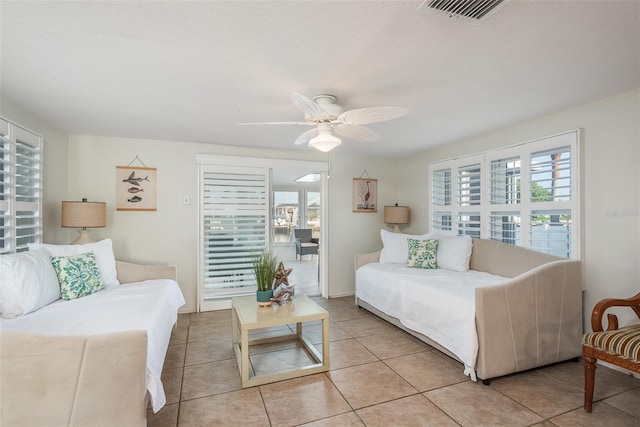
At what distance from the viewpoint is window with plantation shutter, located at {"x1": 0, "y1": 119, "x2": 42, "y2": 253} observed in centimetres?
242

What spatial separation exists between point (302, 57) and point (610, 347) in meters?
2.53

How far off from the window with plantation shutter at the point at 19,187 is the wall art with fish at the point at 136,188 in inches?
33.3

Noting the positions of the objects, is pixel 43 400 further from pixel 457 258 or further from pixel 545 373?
pixel 457 258

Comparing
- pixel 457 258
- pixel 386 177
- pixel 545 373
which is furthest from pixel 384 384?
pixel 386 177

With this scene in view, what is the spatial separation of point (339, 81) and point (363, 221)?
305cm

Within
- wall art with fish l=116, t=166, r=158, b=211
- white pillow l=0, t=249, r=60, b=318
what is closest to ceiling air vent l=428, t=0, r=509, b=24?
white pillow l=0, t=249, r=60, b=318

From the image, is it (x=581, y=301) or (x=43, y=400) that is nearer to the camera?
(x=43, y=400)

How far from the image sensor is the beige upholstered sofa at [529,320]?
7.39 ft

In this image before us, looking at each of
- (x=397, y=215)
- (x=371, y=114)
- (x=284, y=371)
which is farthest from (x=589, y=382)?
(x=397, y=215)

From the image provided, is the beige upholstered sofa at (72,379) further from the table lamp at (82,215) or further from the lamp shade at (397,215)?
the lamp shade at (397,215)

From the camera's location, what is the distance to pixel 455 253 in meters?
3.56

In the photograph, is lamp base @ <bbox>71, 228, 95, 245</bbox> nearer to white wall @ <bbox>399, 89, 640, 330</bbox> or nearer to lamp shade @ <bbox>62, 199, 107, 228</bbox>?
lamp shade @ <bbox>62, 199, 107, 228</bbox>

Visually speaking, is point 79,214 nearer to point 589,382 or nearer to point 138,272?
point 138,272

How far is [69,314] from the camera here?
213cm
